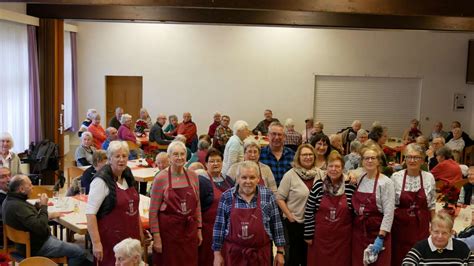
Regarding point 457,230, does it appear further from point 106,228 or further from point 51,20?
point 51,20

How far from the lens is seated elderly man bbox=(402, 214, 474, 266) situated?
3736 mm

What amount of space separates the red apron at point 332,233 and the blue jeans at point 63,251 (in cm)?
223

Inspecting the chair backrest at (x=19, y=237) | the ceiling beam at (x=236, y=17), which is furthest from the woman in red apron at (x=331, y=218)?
the ceiling beam at (x=236, y=17)

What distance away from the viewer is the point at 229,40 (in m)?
13.9

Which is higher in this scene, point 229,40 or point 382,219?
point 229,40

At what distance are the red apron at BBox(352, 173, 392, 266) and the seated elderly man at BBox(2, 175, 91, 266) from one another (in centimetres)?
270

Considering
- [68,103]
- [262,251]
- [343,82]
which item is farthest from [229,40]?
[262,251]

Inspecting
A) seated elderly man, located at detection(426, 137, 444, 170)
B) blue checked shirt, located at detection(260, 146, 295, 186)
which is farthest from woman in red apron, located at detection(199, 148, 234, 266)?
seated elderly man, located at detection(426, 137, 444, 170)

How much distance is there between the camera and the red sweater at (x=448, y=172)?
7426 mm

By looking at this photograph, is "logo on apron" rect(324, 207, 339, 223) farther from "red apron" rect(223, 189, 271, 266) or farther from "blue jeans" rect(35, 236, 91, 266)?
"blue jeans" rect(35, 236, 91, 266)

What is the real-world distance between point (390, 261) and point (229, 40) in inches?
391

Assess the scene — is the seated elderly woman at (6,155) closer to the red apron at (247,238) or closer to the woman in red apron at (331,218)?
the red apron at (247,238)

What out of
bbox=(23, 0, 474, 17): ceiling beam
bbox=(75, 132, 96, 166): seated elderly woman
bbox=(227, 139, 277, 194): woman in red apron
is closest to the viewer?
bbox=(227, 139, 277, 194): woman in red apron

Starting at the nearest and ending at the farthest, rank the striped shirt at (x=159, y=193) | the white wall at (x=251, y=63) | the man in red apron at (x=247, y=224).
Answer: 1. the man in red apron at (x=247, y=224)
2. the striped shirt at (x=159, y=193)
3. the white wall at (x=251, y=63)
